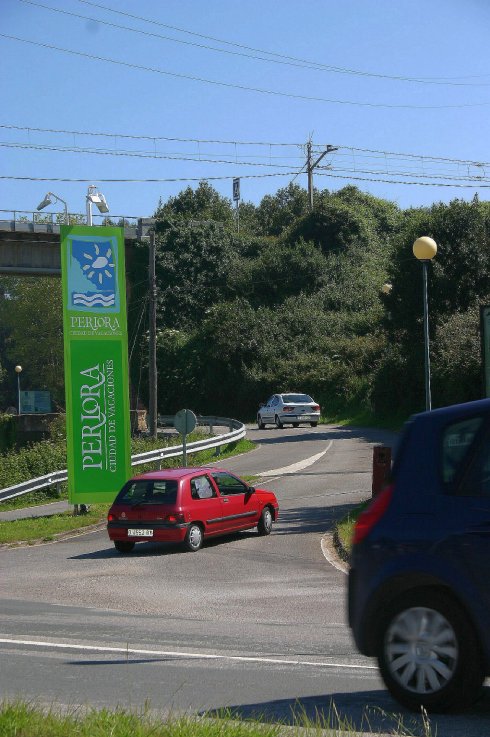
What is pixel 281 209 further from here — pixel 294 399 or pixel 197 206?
pixel 294 399

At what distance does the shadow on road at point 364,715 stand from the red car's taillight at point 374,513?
0.98 meters

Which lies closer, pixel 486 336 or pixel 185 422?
pixel 486 336

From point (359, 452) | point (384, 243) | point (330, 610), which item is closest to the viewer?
point (330, 610)

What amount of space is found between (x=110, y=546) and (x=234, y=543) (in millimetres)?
2437

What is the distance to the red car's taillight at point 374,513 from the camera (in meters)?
6.50

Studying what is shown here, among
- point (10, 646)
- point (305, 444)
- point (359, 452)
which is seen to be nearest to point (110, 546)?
point (10, 646)

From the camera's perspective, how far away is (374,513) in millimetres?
6531

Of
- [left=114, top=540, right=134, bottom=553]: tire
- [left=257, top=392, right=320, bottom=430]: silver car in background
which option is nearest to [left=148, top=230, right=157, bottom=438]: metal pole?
[left=257, top=392, right=320, bottom=430]: silver car in background

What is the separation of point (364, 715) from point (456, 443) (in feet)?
5.45

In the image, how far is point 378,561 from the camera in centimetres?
642

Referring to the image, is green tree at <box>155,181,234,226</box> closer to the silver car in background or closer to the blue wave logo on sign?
the silver car in background

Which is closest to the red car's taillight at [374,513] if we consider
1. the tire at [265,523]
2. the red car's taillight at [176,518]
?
the red car's taillight at [176,518]

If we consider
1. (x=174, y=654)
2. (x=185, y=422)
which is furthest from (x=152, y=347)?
(x=174, y=654)

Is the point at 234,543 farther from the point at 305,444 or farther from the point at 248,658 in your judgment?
the point at 305,444
